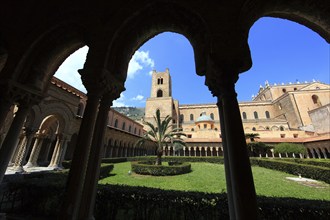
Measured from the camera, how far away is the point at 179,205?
3.43 m

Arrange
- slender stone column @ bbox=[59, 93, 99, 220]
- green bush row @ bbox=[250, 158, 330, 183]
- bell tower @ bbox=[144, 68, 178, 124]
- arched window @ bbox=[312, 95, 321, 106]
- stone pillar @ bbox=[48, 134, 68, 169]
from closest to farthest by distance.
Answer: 1. slender stone column @ bbox=[59, 93, 99, 220]
2. green bush row @ bbox=[250, 158, 330, 183]
3. stone pillar @ bbox=[48, 134, 68, 169]
4. arched window @ bbox=[312, 95, 321, 106]
5. bell tower @ bbox=[144, 68, 178, 124]

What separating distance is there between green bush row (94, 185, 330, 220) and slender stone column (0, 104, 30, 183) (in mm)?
2055

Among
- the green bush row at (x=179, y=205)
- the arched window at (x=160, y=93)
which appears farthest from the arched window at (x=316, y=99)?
the green bush row at (x=179, y=205)

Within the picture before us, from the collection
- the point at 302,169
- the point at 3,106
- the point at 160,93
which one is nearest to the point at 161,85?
the point at 160,93

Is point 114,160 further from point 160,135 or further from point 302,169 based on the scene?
point 302,169

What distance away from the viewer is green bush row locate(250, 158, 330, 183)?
10629mm

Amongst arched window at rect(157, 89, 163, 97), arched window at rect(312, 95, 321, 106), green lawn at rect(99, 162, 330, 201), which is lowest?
green lawn at rect(99, 162, 330, 201)

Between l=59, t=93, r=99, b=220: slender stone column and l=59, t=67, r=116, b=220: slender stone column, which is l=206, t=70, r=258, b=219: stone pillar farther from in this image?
l=59, t=93, r=99, b=220: slender stone column

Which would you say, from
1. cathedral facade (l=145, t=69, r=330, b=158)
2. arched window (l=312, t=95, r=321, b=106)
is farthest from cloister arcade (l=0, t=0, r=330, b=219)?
arched window (l=312, t=95, r=321, b=106)

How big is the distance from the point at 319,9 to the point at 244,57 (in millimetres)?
1977

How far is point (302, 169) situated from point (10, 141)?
59.1 feet

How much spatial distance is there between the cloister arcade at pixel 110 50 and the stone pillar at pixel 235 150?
0.04 feet

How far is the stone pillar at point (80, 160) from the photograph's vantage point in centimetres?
217

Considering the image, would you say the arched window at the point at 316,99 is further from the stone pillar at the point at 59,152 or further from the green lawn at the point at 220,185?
the stone pillar at the point at 59,152
